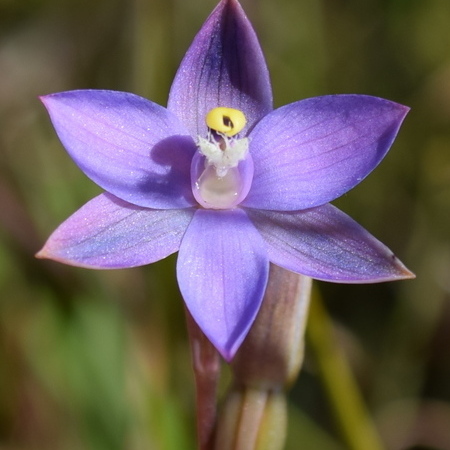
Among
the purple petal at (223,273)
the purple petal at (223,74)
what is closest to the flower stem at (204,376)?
the purple petal at (223,273)

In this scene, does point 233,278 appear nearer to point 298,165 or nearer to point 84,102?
point 298,165

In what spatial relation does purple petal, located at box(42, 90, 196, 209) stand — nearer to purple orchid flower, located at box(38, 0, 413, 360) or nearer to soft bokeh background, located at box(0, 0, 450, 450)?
purple orchid flower, located at box(38, 0, 413, 360)

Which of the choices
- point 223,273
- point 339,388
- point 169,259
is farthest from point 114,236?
point 339,388

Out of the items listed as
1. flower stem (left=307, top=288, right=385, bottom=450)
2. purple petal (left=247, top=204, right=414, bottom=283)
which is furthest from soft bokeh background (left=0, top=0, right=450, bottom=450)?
purple petal (left=247, top=204, right=414, bottom=283)

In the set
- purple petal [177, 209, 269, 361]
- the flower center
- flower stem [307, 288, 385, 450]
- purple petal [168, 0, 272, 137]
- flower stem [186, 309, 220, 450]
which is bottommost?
flower stem [307, 288, 385, 450]

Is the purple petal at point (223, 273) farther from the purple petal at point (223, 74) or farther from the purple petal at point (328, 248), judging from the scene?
the purple petal at point (223, 74)

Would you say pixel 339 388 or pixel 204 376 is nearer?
pixel 204 376

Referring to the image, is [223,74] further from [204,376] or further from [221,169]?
[204,376]

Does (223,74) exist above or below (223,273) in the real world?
above
